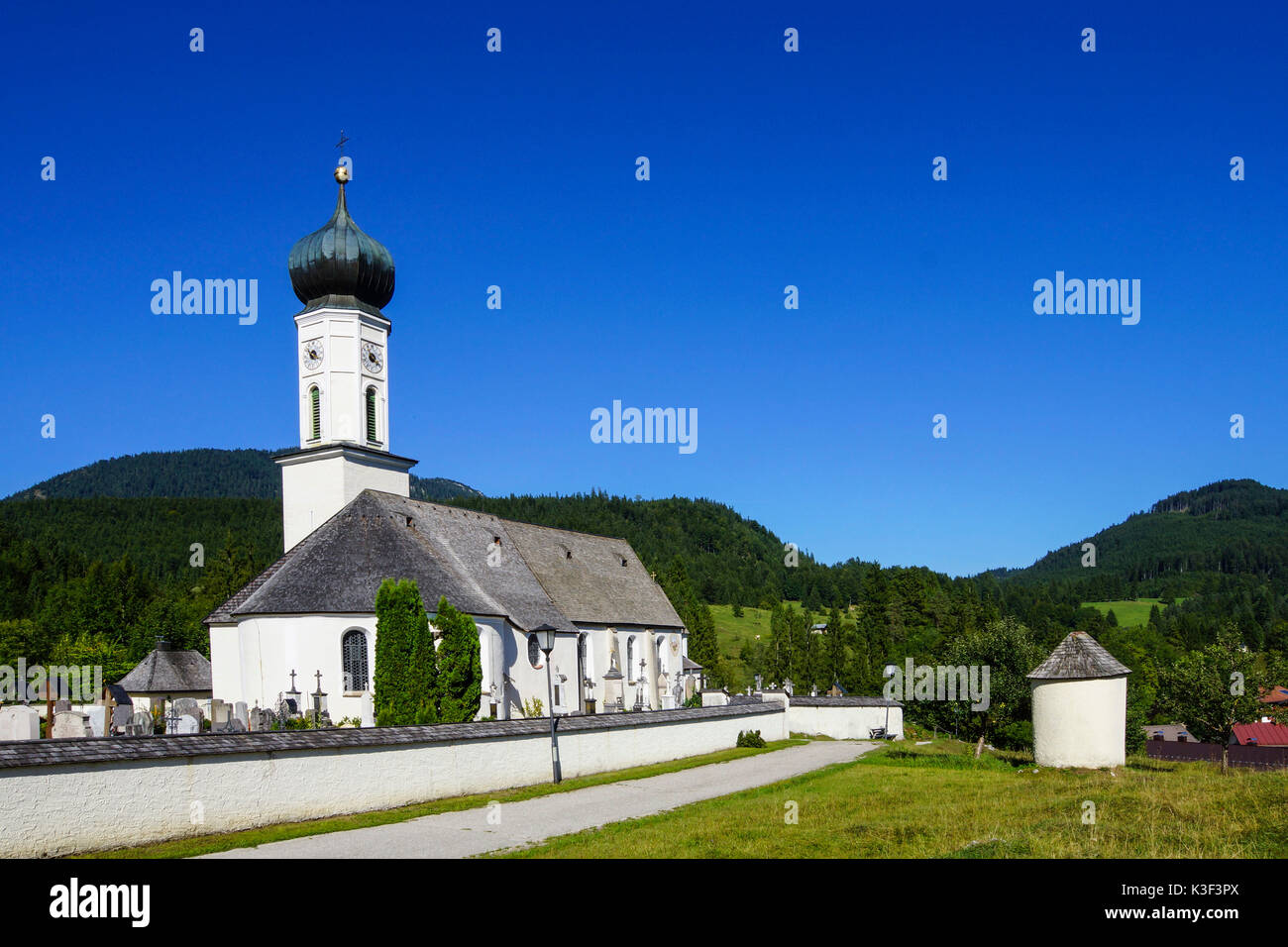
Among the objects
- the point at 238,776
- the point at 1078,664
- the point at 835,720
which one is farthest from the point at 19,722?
the point at 835,720

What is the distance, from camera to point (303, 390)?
131 feet

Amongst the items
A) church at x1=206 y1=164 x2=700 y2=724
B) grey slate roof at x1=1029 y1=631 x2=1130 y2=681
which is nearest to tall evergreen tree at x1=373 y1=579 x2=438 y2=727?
church at x1=206 y1=164 x2=700 y2=724

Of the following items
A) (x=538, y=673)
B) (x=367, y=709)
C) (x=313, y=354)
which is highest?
(x=313, y=354)

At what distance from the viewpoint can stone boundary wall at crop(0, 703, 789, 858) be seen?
42.9 ft

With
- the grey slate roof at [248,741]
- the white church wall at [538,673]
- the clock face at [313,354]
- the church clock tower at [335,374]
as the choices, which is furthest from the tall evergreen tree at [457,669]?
the clock face at [313,354]

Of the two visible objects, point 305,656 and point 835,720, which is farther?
point 835,720

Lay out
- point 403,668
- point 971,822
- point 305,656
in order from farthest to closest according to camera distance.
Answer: point 305,656 < point 403,668 < point 971,822

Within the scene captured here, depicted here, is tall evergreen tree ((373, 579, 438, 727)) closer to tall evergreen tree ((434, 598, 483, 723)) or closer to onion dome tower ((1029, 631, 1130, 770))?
tall evergreen tree ((434, 598, 483, 723))

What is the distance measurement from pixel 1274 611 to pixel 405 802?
158 metres

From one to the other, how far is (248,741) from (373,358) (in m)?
26.1

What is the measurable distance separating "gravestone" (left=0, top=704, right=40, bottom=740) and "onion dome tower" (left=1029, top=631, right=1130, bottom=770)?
23268 millimetres

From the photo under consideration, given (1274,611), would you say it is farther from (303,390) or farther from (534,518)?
(303,390)

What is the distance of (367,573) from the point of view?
1309 inches

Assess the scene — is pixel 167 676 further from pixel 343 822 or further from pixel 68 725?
pixel 343 822
